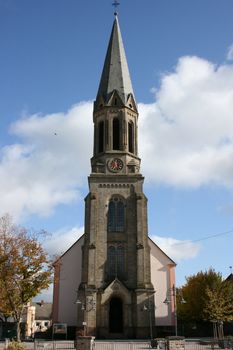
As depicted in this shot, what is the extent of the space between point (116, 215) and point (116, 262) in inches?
213

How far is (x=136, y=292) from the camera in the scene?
148 ft

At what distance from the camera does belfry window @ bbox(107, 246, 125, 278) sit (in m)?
46.9

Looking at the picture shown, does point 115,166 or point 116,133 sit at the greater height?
point 116,133

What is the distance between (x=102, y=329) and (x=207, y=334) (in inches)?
590

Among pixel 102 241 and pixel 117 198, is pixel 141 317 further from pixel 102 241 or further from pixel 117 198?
pixel 117 198

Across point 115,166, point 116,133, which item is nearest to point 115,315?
point 115,166

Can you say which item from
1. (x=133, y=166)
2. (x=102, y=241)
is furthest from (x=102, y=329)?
(x=133, y=166)

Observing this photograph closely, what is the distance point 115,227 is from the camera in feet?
161

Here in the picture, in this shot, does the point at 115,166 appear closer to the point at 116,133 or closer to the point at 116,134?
the point at 116,134

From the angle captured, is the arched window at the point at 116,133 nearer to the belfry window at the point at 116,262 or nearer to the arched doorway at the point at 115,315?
the belfry window at the point at 116,262

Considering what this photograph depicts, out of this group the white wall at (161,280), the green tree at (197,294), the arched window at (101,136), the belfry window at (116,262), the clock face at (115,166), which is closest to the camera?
the belfry window at (116,262)

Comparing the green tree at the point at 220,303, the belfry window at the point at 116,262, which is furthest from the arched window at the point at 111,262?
the green tree at the point at 220,303

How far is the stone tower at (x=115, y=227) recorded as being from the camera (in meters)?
44.7

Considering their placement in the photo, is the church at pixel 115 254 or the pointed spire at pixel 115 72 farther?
the pointed spire at pixel 115 72
